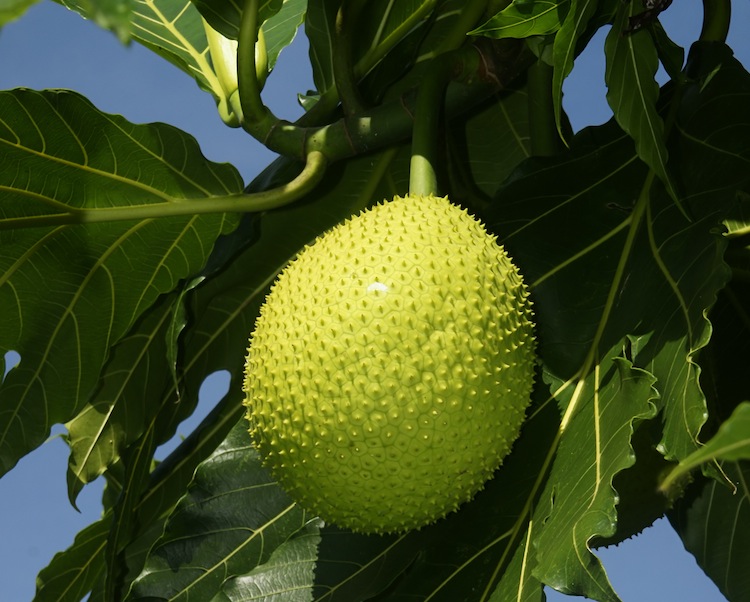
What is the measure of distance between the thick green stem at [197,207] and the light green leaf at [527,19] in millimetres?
280

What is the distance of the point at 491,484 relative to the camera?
996mm

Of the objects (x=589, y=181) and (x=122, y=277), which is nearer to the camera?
(x=589, y=181)

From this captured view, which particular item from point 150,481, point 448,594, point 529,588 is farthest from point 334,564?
point 150,481

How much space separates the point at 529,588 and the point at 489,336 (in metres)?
0.21

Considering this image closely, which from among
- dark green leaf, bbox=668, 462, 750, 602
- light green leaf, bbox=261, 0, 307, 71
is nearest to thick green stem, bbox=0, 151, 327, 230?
light green leaf, bbox=261, 0, 307, 71

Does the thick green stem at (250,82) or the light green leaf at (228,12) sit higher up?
the light green leaf at (228,12)

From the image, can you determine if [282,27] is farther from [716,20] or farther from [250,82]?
[716,20]

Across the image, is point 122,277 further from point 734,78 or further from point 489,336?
point 734,78

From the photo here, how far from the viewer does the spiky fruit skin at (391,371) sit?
0.83 m

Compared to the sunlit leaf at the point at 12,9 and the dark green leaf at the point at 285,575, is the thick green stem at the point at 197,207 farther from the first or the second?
the sunlit leaf at the point at 12,9

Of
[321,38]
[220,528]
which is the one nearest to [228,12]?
[321,38]

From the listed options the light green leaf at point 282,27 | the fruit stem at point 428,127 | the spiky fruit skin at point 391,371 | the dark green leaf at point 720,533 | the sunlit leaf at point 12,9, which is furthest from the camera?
the light green leaf at point 282,27

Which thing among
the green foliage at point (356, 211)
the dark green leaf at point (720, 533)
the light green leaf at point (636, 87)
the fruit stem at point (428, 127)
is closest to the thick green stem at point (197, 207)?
the green foliage at point (356, 211)

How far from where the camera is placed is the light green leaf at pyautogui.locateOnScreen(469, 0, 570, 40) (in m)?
0.91
